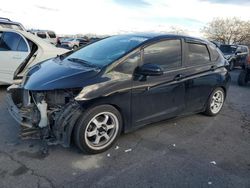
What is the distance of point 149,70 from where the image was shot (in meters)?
3.74

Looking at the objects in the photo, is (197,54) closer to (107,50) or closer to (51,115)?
(107,50)

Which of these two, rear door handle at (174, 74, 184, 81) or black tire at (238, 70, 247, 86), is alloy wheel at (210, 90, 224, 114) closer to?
rear door handle at (174, 74, 184, 81)

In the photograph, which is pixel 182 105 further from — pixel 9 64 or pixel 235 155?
pixel 9 64

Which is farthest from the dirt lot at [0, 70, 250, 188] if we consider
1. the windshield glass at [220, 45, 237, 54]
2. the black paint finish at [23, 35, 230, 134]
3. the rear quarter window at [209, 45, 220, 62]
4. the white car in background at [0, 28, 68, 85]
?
the windshield glass at [220, 45, 237, 54]

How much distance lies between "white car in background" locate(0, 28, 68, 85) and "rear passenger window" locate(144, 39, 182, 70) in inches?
134

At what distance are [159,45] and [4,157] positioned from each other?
273 centimetres

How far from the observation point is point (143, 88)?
12.7 feet

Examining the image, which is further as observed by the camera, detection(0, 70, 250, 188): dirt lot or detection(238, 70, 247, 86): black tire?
detection(238, 70, 247, 86): black tire

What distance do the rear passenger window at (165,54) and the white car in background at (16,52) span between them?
3.40m

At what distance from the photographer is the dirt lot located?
9.98ft

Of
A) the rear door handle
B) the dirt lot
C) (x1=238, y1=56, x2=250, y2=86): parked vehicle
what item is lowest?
the dirt lot

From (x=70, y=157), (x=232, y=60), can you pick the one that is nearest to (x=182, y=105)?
(x=70, y=157)

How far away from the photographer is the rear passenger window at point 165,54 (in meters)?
4.05

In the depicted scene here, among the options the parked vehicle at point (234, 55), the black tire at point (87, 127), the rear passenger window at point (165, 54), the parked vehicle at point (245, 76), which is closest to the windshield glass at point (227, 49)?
the parked vehicle at point (234, 55)
